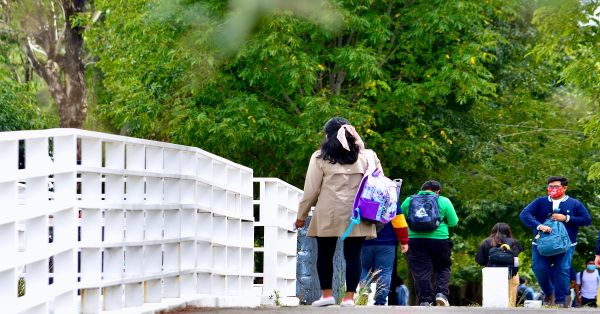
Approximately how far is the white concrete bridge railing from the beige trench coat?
0.78 m

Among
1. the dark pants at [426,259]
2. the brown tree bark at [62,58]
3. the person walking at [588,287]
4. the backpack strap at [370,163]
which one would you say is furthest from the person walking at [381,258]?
the brown tree bark at [62,58]

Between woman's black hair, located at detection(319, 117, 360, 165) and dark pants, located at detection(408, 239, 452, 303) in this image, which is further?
dark pants, located at detection(408, 239, 452, 303)

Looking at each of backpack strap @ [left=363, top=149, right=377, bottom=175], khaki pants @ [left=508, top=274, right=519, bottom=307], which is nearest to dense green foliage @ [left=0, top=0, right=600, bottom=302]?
khaki pants @ [left=508, top=274, right=519, bottom=307]

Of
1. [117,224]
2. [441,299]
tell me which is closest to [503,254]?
[441,299]

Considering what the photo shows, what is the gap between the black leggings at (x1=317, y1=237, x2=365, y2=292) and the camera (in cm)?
1152

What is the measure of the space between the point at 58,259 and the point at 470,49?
65.1 ft

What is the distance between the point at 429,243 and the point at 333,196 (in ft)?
15.2

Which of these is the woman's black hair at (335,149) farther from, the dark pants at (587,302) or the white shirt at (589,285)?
the white shirt at (589,285)

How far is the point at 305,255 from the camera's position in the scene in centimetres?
1588

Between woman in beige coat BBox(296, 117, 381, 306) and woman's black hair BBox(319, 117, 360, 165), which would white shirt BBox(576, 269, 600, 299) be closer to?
woman in beige coat BBox(296, 117, 381, 306)

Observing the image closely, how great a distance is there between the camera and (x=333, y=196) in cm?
1135

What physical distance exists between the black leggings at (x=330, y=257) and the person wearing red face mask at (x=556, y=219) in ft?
14.5

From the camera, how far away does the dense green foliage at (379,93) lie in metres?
25.0

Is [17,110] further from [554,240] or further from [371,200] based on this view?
[371,200]
